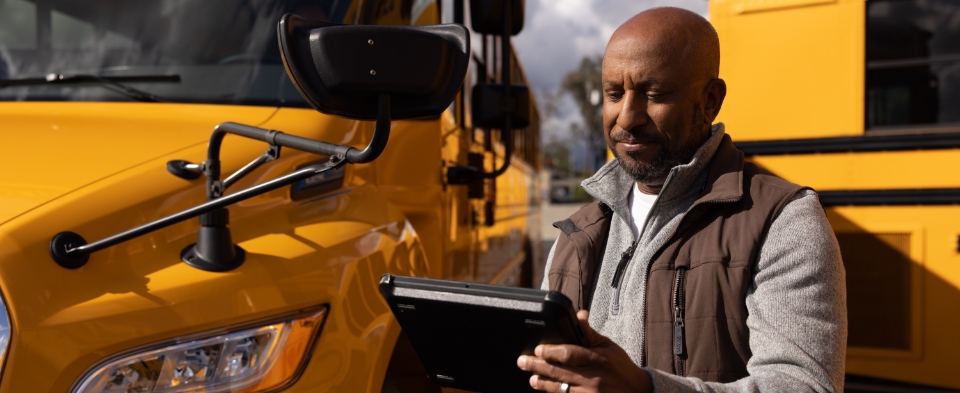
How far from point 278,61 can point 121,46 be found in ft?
1.67

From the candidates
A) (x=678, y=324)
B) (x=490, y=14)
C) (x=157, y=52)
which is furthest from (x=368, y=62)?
(x=490, y=14)

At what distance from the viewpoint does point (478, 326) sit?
1370 millimetres

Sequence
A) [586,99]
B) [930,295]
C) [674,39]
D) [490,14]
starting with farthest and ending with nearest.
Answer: [586,99] → [930,295] → [490,14] → [674,39]

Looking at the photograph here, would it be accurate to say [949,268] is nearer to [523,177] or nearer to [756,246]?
[756,246]

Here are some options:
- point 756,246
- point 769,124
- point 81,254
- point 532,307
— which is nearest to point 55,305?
point 81,254

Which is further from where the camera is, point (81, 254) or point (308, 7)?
point (308, 7)

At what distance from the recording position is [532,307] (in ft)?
4.09

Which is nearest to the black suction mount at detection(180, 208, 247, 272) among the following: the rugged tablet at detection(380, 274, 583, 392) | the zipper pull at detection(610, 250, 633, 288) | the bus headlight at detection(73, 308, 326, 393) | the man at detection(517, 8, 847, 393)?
the bus headlight at detection(73, 308, 326, 393)

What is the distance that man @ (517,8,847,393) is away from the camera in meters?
1.40

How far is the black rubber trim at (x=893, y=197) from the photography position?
3367mm

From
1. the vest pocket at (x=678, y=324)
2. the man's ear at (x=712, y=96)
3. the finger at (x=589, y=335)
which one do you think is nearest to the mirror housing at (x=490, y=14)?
the man's ear at (x=712, y=96)

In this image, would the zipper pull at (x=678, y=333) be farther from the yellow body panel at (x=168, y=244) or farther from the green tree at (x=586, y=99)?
the green tree at (x=586, y=99)

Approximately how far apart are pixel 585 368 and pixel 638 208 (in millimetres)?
639

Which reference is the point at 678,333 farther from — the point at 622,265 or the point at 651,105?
the point at 651,105
